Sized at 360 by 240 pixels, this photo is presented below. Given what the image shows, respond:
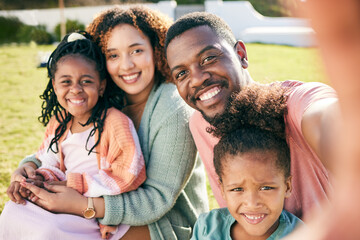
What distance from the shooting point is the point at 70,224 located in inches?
85.7

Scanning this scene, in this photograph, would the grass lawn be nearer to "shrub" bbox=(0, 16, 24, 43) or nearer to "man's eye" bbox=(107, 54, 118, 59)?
"man's eye" bbox=(107, 54, 118, 59)

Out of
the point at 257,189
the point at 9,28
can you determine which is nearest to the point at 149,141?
the point at 257,189

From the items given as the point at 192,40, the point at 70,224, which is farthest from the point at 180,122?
the point at 70,224

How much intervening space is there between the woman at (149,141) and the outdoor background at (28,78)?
71cm

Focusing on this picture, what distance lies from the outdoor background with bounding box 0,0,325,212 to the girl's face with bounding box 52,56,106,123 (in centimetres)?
120

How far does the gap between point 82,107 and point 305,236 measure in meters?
2.31

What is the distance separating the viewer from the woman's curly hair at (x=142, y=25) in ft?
8.40

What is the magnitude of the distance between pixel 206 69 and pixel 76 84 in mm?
1002

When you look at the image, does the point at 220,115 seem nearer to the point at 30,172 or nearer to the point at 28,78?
the point at 30,172

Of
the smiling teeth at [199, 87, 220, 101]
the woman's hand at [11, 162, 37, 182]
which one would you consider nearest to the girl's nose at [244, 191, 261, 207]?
the smiling teeth at [199, 87, 220, 101]

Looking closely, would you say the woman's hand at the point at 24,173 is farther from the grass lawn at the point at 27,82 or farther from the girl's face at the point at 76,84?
the grass lawn at the point at 27,82

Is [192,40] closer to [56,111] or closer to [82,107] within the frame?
[82,107]

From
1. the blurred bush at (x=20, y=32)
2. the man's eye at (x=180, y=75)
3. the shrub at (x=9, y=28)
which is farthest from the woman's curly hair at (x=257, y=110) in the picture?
the shrub at (x=9, y=28)

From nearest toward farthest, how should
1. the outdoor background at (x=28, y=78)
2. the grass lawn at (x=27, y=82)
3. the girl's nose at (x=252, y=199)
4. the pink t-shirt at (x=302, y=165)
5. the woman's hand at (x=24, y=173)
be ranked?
the pink t-shirt at (x=302, y=165) → the girl's nose at (x=252, y=199) → the woman's hand at (x=24, y=173) → the outdoor background at (x=28, y=78) → the grass lawn at (x=27, y=82)
